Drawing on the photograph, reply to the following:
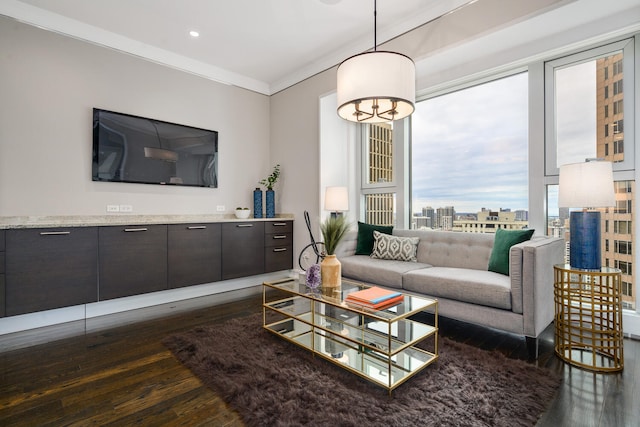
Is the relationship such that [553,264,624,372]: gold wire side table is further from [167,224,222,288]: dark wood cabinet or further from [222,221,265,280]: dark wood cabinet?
[167,224,222,288]: dark wood cabinet

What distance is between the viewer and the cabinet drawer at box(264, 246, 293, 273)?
13.7ft

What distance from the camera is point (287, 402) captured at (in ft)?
5.34

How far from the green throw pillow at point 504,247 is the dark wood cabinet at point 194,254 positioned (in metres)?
2.79

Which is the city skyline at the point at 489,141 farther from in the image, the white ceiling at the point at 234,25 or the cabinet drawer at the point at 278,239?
the cabinet drawer at the point at 278,239

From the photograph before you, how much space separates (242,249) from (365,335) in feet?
7.03

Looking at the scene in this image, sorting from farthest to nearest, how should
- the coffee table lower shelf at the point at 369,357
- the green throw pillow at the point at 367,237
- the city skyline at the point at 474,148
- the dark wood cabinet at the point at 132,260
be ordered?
the green throw pillow at the point at 367,237, the city skyline at the point at 474,148, the dark wood cabinet at the point at 132,260, the coffee table lower shelf at the point at 369,357

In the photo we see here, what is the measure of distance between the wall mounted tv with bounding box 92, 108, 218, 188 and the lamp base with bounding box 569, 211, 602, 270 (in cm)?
368

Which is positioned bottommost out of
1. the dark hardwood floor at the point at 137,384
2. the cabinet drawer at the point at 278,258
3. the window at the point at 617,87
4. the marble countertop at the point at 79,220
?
the dark hardwood floor at the point at 137,384

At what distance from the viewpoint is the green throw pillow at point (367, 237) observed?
3705mm

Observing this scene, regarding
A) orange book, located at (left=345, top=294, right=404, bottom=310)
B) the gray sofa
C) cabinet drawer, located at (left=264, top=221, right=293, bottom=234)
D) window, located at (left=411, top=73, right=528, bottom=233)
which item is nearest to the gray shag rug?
the gray sofa

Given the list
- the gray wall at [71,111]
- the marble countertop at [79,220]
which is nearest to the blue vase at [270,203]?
the marble countertop at [79,220]

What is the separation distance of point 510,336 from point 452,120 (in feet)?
7.62

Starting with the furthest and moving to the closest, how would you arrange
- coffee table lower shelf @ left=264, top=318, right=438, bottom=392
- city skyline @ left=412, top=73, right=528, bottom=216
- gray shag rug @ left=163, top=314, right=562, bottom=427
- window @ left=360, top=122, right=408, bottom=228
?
window @ left=360, top=122, right=408, bottom=228, city skyline @ left=412, top=73, right=528, bottom=216, coffee table lower shelf @ left=264, top=318, right=438, bottom=392, gray shag rug @ left=163, top=314, right=562, bottom=427

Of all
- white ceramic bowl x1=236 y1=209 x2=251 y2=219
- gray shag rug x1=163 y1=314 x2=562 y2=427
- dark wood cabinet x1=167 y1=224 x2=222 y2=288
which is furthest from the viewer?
white ceramic bowl x1=236 y1=209 x2=251 y2=219
